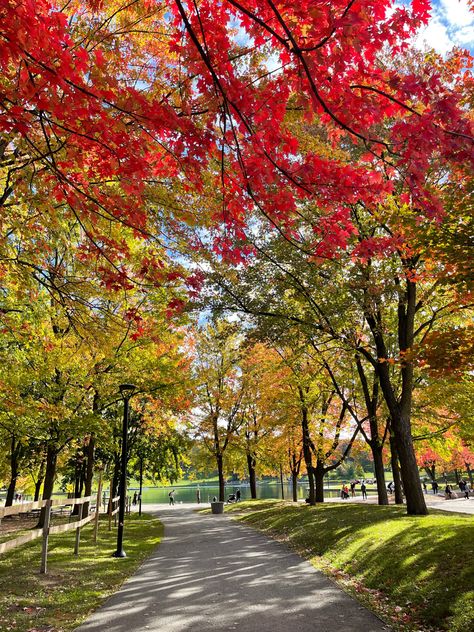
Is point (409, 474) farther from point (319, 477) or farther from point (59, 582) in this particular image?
point (319, 477)

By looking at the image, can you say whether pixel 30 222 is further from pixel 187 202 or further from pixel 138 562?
pixel 138 562

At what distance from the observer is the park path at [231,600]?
5.21 meters

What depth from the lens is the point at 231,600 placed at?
20.5 feet

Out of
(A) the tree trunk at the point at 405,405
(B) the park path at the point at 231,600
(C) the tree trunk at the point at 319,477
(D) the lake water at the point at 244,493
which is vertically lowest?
(D) the lake water at the point at 244,493

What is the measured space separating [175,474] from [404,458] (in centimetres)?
2378

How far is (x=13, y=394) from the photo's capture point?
10.4 metres

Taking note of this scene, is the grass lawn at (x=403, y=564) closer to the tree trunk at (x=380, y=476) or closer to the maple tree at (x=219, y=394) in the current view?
the tree trunk at (x=380, y=476)

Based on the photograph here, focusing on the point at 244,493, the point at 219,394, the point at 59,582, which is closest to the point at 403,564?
the point at 59,582

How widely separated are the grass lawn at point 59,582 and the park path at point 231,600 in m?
0.32

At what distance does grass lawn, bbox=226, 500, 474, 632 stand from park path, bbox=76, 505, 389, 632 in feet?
1.54

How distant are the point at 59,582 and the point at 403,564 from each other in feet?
19.6

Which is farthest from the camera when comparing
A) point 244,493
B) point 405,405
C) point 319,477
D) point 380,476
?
point 244,493

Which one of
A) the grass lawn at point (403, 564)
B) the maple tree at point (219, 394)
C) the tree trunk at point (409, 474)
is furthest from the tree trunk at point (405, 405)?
the maple tree at point (219, 394)

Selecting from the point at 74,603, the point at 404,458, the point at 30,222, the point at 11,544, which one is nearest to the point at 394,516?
the point at 404,458
